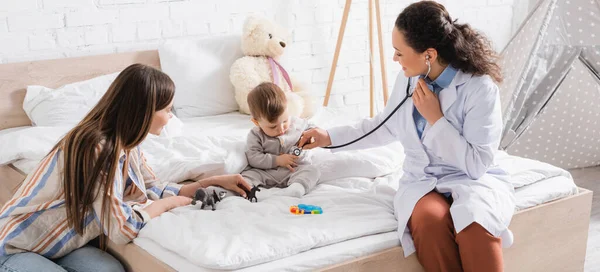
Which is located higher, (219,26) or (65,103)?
(219,26)

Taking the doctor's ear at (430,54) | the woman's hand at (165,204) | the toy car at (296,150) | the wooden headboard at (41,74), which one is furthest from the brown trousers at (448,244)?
the wooden headboard at (41,74)

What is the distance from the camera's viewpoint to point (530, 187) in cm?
206

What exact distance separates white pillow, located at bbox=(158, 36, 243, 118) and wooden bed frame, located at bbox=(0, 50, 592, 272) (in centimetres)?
11

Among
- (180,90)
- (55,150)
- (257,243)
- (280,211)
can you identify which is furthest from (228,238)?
(180,90)

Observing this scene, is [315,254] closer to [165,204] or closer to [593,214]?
[165,204]

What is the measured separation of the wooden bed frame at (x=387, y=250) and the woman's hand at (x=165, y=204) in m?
0.12

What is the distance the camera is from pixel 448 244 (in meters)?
Result: 1.75

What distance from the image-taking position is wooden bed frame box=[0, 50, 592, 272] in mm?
1734

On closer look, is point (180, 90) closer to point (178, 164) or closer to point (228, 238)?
point (178, 164)

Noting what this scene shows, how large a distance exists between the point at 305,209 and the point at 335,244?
19 centimetres

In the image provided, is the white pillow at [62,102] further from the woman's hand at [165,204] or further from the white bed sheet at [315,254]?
the white bed sheet at [315,254]

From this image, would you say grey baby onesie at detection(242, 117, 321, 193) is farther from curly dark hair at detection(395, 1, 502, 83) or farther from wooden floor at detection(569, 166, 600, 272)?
wooden floor at detection(569, 166, 600, 272)

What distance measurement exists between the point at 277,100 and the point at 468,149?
0.58 meters

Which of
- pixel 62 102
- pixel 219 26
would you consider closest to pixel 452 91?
pixel 62 102
